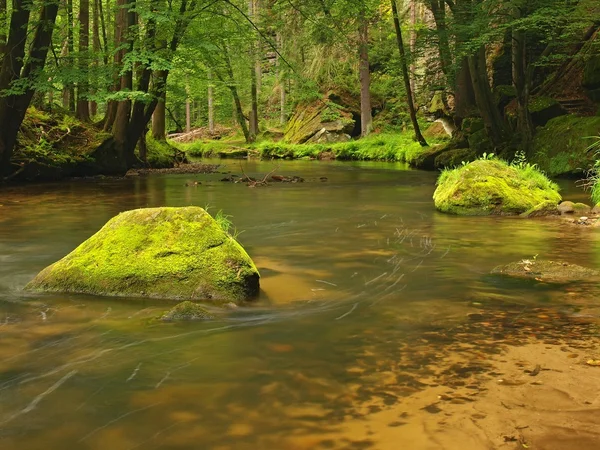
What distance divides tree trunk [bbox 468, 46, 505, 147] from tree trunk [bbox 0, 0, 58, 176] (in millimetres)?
11888

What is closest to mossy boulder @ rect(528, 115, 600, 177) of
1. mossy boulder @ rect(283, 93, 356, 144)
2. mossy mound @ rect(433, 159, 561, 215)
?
mossy mound @ rect(433, 159, 561, 215)

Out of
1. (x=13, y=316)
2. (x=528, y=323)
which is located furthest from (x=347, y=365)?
(x=13, y=316)

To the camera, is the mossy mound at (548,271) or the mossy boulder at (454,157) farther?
the mossy boulder at (454,157)

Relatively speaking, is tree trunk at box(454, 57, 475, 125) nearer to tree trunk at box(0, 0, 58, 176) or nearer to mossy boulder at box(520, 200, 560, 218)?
mossy boulder at box(520, 200, 560, 218)

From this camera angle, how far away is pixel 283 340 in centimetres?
455

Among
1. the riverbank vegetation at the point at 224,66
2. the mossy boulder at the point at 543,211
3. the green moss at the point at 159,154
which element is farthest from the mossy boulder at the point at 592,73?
the green moss at the point at 159,154

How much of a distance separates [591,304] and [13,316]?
4869 millimetres

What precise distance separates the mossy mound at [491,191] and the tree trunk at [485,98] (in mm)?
7392

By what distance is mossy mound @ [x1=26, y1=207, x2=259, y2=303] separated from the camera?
5.75 meters

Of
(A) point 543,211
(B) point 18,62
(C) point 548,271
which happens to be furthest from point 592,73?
(B) point 18,62

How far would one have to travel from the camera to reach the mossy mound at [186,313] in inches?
197

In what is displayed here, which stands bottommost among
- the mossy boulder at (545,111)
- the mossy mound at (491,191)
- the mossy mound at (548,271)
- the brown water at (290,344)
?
the brown water at (290,344)

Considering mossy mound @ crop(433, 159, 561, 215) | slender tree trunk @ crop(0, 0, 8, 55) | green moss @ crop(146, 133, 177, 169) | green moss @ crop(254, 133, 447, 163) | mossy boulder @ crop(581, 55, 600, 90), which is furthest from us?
green moss @ crop(254, 133, 447, 163)

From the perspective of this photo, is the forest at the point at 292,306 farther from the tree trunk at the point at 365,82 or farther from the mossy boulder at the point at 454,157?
the tree trunk at the point at 365,82
